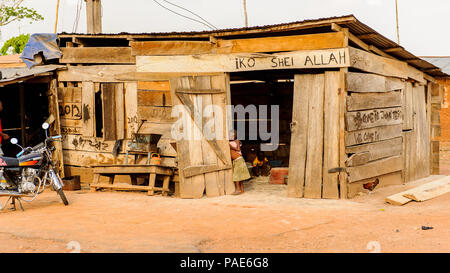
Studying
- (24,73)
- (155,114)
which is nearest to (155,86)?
(155,114)

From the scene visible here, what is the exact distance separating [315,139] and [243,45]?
2.24m

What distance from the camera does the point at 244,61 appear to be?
958cm

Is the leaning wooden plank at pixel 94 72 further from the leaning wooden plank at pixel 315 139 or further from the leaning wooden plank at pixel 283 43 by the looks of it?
the leaning wooden plank at pixel 315 139

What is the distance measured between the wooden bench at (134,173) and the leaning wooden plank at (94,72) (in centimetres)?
194

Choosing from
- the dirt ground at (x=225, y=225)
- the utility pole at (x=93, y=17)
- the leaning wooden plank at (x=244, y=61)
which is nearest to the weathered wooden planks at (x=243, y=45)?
the leaning wooden plank at (x=244, y=61)

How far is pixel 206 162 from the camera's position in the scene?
31.5 ft

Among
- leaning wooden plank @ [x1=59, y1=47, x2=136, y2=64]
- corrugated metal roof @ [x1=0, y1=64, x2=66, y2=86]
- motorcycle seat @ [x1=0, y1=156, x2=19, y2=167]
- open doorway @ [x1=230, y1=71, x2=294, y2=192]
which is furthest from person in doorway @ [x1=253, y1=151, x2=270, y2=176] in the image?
motorcycle seat @ [x1=0, y1=156, x2=19, y2=167]

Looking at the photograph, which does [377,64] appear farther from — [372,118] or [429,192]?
[429,192]

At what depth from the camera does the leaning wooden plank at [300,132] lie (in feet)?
30.5

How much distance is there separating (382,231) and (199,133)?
4.25 m

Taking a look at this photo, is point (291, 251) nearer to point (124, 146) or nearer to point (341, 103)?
point (341, 103)

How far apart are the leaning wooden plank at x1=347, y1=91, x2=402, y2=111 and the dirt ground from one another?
169 cm

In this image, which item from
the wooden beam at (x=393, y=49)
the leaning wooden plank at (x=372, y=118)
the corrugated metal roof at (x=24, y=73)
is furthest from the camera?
the wooden beam at (x=393, y=49)

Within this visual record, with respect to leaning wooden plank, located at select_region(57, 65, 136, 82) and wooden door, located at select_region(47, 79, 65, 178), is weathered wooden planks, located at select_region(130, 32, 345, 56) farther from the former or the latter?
wooden door, located at select_region(47, 79, 65, 178)
